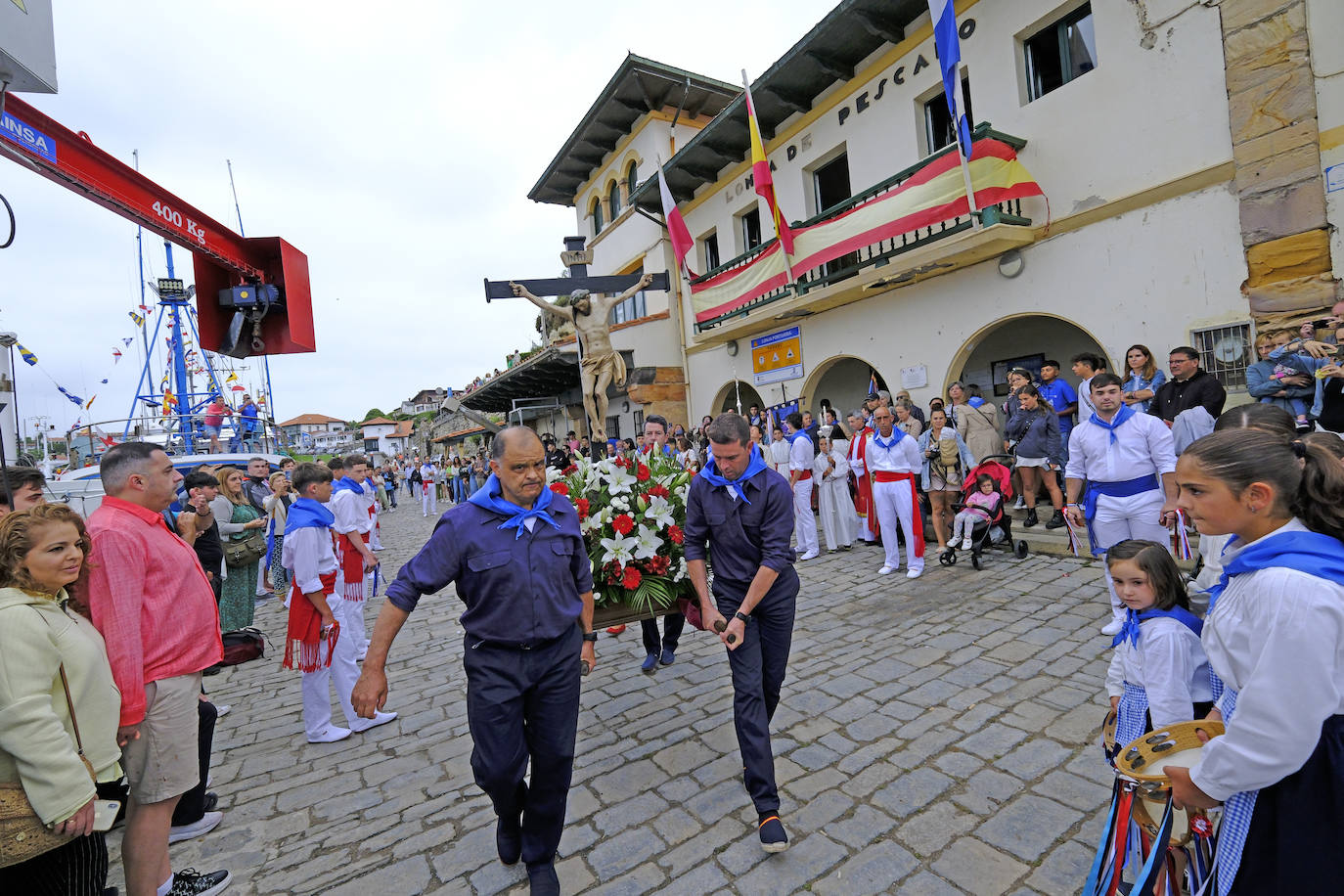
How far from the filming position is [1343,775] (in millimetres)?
1387

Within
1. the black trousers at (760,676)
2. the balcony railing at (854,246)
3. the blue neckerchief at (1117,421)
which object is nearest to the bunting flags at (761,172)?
the balcony railing at (854,246)

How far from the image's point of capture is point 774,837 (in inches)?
110

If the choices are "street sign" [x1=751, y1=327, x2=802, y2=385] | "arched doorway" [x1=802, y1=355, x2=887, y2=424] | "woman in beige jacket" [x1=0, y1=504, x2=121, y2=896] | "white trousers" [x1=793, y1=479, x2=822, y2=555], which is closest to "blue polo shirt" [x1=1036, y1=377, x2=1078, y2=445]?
"white trousers" [x1=793, y1=479, x2=822, y2=555]

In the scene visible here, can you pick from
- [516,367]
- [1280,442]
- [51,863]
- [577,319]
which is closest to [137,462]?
[51,863]

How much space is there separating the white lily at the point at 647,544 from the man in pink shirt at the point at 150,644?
2.30 m

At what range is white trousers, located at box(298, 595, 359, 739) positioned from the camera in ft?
14.7

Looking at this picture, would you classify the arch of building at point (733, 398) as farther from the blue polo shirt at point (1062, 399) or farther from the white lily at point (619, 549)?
the white lily at point (619, 549)

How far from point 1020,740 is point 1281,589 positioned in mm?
2541

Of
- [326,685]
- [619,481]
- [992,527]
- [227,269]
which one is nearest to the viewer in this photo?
[619,481]

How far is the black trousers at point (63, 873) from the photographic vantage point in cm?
203

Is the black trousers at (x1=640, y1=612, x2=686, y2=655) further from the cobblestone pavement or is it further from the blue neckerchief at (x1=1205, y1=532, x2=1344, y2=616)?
the blue neckerchief at (x1=1205, y1=532, x2=1344, y2=616)

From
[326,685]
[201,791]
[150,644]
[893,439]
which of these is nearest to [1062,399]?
[893,439]

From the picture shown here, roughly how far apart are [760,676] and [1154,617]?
164cm

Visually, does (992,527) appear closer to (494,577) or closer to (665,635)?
(665,635)
